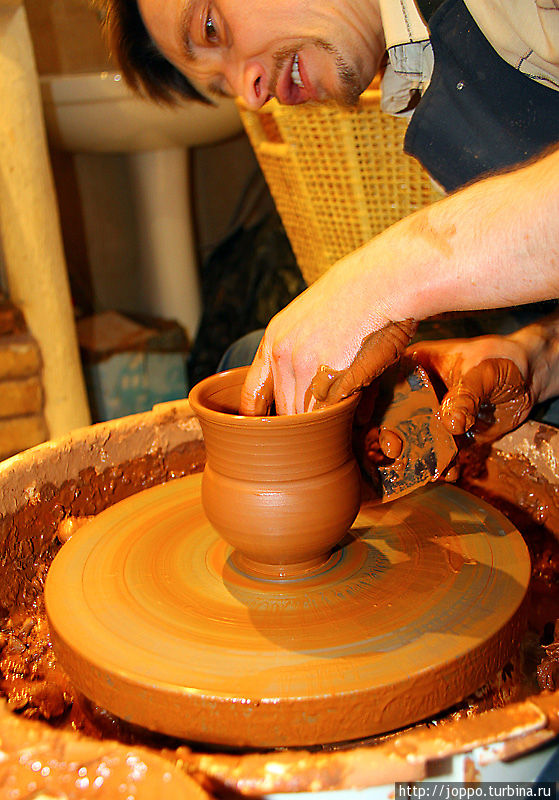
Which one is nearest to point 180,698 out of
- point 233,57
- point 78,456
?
point 78,456

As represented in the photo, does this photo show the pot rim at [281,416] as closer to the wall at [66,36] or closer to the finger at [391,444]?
the finger at [391,444]

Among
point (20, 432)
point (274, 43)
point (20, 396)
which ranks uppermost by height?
point (274, 43)

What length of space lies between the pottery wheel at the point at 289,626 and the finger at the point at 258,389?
0.66 ft

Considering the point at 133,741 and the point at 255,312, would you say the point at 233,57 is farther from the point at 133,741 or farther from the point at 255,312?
the point at 255,312

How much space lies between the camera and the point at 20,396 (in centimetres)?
218

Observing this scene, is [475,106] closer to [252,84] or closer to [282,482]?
[252,84]

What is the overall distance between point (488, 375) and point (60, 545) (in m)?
0.76

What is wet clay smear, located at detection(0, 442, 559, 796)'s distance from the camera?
2.95 feet

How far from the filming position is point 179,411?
1.35 m

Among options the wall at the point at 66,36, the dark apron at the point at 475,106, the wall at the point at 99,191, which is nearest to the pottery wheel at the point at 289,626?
the dark apron at the point at 475,106

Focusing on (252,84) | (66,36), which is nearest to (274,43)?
(252,84)

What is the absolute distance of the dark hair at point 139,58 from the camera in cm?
145

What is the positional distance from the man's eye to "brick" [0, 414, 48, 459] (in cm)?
132

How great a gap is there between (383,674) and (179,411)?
0.72 metres
